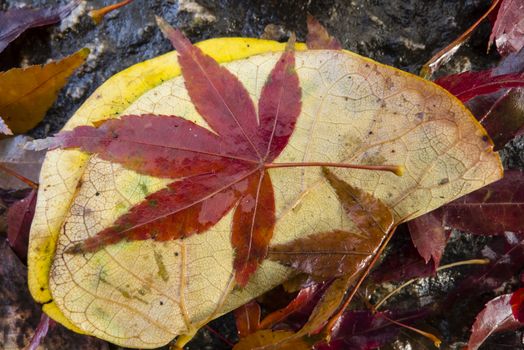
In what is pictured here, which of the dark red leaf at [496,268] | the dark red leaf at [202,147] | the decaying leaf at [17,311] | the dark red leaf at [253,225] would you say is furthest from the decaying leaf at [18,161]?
the dark red leaf at [496,268]

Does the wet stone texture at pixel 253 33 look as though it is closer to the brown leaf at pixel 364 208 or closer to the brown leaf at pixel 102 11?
the brown leaf at pixel 102 11

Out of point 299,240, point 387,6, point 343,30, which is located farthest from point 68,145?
point 387,6

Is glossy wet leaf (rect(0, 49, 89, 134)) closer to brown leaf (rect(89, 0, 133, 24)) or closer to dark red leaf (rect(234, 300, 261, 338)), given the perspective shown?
brown leaf (rect(89, 0, 133, 24))

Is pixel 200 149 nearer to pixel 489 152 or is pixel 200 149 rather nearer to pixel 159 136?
pixel 159 136

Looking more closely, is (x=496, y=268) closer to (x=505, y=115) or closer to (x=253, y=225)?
(x=505, y=115)

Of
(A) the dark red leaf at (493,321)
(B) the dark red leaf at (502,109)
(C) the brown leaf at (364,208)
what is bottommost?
(A) the dark red leaf at (493,321)
